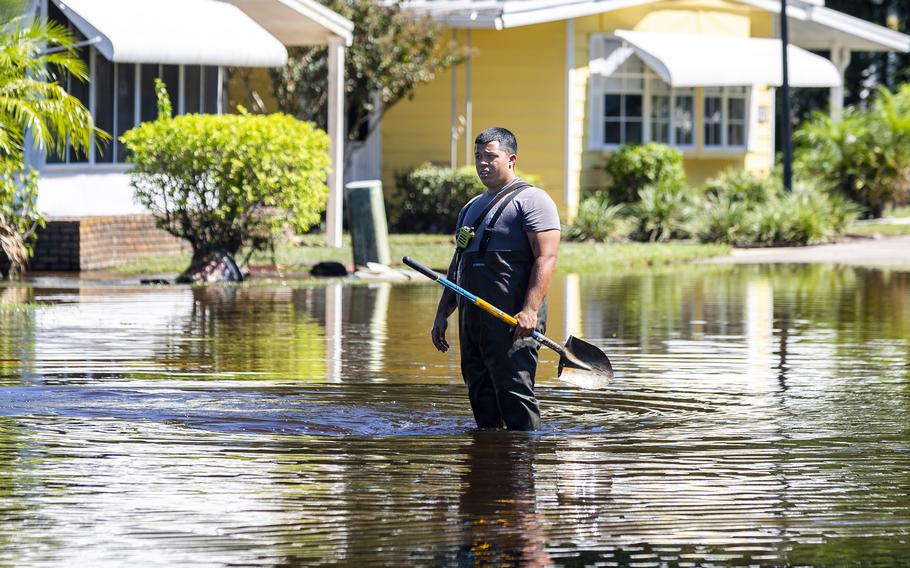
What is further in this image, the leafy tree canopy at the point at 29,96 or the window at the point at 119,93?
the window at the point at 119,93

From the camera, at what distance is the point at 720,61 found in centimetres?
2883

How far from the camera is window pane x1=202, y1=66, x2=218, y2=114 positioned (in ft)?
78.0

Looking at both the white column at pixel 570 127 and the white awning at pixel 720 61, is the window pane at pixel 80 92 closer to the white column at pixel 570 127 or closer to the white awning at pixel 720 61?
the white column at pixel 570 127

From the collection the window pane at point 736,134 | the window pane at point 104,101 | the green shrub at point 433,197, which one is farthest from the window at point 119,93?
the window pane at point 736,134

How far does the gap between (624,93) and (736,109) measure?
8.63 feet

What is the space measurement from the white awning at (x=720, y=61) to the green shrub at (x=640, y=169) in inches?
45.3

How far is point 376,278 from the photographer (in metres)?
19.5

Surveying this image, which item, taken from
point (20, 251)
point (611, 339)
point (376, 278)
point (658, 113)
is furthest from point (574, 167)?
point (611, 339)

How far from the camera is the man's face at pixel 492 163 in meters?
8.97

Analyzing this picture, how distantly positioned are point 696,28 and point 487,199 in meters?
21.9

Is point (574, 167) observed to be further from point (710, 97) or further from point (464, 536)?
point (464, 536)

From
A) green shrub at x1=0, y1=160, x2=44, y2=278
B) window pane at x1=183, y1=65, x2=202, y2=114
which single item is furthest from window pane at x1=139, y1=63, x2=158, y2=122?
green shrub at x1=0, y1=160, x2=44, y2=278

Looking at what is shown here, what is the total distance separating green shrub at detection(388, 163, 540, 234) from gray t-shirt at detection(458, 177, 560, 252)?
17029 millimetres

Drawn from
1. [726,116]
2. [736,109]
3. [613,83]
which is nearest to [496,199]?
[613,83]
